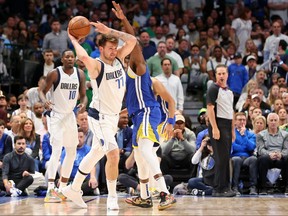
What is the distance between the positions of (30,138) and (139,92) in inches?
181

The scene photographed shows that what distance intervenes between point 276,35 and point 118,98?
9.48 m

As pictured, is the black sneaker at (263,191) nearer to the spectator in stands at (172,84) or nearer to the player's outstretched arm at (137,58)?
the spectator in stands at (172,84)

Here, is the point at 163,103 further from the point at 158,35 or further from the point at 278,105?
the point at 158,35

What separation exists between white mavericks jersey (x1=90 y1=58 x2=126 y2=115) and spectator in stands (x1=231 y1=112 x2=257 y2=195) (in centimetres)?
398

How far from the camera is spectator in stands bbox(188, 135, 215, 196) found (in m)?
12.3

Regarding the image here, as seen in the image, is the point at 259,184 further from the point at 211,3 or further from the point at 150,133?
the point at 211,3

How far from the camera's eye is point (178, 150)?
515 inches

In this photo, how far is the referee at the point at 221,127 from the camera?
1162 cm

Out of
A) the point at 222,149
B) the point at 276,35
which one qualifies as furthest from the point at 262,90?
the point at 222,149

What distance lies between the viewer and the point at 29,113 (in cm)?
1507

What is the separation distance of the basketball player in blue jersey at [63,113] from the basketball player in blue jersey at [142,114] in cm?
137

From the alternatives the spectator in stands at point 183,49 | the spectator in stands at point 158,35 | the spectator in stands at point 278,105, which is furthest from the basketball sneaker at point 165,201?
the spectator in stands at point 158,35

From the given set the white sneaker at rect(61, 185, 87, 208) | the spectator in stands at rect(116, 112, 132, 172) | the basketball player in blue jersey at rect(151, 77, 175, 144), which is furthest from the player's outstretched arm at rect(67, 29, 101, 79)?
the spectator in stands at rect(116, 112, 132, 172)

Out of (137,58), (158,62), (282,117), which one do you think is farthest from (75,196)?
(158,62)
